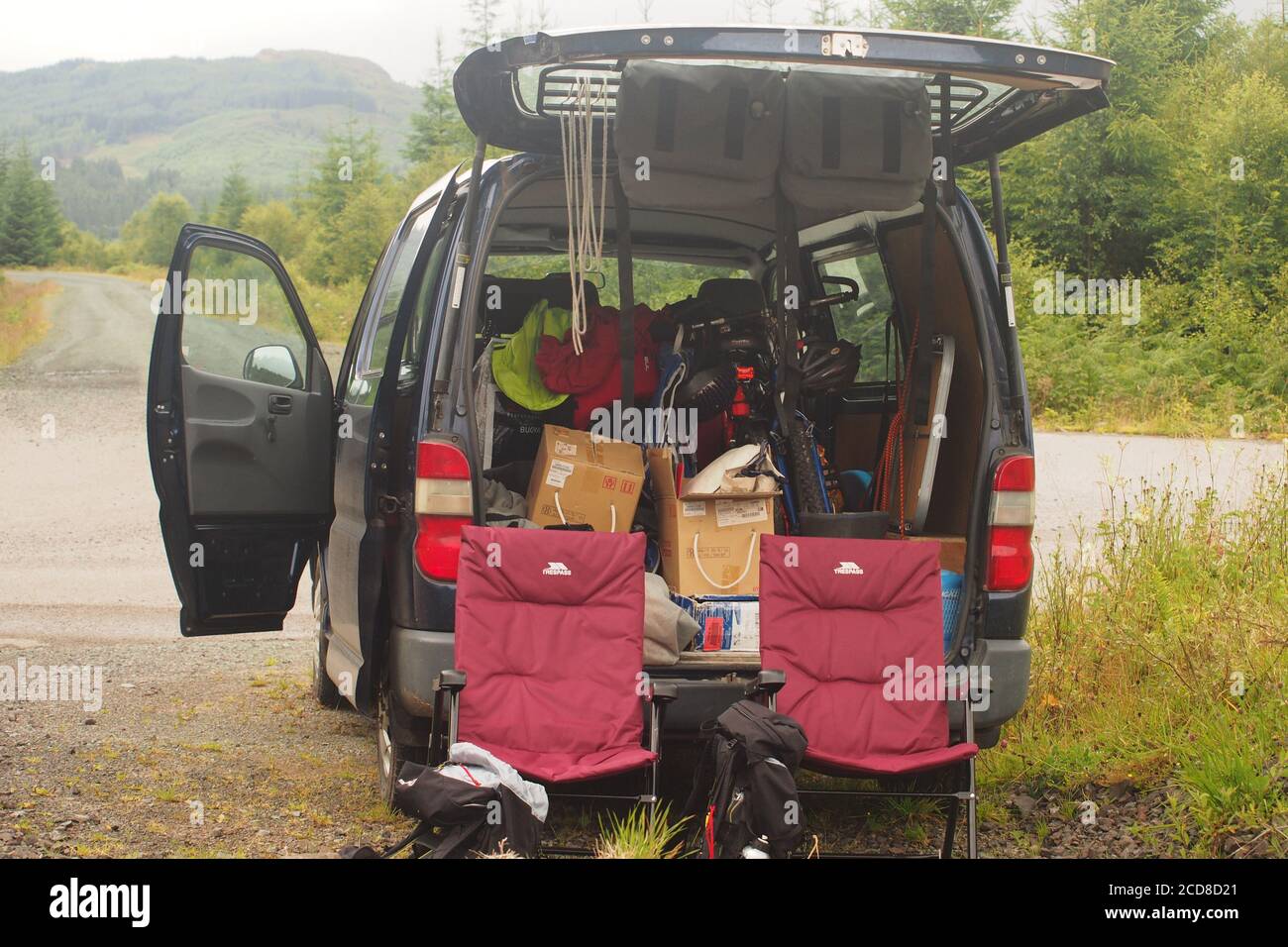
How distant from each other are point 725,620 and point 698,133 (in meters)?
1.54

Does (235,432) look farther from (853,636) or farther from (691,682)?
Result: (853,636)

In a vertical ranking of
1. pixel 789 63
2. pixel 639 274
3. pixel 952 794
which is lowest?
pixel 952 794

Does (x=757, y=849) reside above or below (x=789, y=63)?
below

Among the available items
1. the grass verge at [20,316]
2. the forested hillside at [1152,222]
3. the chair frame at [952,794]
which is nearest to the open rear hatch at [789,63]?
the chair frame at [952,794]

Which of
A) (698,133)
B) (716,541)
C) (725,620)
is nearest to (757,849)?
(725,620)

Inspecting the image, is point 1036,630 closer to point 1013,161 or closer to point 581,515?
point 581,515

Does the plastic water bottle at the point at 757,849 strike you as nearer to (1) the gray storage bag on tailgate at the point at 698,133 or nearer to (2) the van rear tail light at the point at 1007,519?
(2) the van rear tail light at the point at 1007,519

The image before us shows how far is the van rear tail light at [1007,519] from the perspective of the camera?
3.89 m

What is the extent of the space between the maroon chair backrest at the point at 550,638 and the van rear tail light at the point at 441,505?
4 cm

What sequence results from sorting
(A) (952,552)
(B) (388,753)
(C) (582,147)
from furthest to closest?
(A) (952,552), (B) (388,753), (C) (582,147)

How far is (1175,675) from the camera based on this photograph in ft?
15.1

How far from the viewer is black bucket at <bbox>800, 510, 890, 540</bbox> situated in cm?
438
